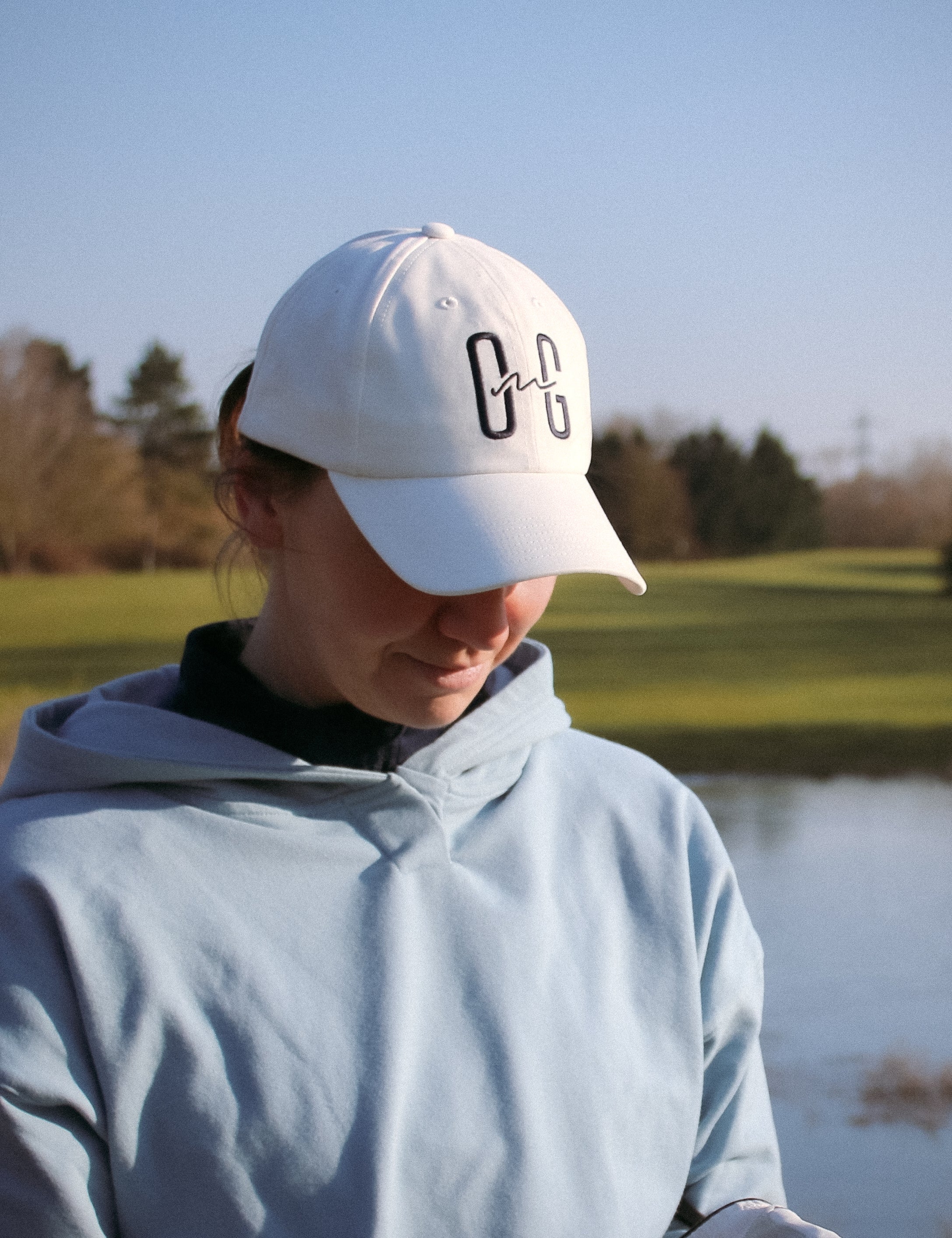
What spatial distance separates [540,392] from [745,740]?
414 cm

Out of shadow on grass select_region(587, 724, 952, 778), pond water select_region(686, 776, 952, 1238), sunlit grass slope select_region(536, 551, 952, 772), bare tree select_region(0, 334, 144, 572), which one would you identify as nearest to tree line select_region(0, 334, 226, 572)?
bare tree select_region(0, 334, 144, 572)

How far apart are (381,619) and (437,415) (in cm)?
14

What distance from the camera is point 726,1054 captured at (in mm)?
1031

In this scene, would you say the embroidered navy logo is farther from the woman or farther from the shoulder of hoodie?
the shoulder of hoodie

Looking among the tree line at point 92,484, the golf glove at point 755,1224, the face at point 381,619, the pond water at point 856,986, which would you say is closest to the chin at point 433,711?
the face at point 381,619

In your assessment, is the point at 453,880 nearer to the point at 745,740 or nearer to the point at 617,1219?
the point at 617,1219

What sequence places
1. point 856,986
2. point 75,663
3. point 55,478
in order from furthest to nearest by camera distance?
point 75,663
point 55,478
point 856,986

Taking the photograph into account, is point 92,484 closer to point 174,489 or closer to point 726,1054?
point 174,489

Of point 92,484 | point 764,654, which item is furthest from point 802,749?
point 92,484

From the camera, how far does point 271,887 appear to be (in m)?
0.90

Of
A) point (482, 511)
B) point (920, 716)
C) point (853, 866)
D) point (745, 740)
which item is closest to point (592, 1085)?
point (482, 511)

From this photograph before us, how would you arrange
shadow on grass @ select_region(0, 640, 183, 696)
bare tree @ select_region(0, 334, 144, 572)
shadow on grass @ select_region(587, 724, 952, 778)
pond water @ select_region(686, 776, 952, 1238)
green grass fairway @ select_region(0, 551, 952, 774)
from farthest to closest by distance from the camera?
shadow on grass @ select_region(0, 640, 183, 696) → bare tree @ select_region(0, 334, 144, 572) → green grass fairway @ select_region(0, 551, 952, 774) → shadow on grass @ select_region(587, 724, 952, 778) → pond water @ select_region(686, 776, 952, 1238)

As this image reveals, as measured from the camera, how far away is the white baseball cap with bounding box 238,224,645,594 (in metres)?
0.80

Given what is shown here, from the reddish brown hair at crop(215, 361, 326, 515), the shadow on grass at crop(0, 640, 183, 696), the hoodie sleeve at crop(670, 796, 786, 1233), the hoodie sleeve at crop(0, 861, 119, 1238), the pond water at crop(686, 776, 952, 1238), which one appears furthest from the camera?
the shadow on grass at crop(0, 640, 183, 696)
